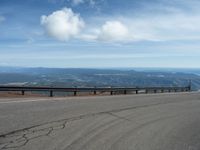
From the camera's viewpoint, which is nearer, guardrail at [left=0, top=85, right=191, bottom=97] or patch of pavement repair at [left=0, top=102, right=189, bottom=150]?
patch of pavement repair at [left=0, top=102, right=189, bottom=150]

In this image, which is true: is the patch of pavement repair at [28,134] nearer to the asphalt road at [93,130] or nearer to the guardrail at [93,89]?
the asphalt road at [93,130]

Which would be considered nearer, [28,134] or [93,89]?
[28,134]

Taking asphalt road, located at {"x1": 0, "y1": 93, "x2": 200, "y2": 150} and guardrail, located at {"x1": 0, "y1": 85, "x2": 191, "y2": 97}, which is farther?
guardrail, located at {"x1": 0, "y1": 85, "x2": 191, "y2": 97}

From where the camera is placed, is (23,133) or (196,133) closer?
Result: (23,133)

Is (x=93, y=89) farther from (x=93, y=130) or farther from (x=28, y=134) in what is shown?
(x=28, y=134)

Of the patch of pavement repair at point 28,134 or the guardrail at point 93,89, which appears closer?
the patch of pavement repair at point 28,134

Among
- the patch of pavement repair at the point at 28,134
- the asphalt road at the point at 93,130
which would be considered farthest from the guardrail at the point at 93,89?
the patch of pavement repair at the point at 28,134

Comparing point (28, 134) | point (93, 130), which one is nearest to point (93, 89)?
point (93, 130)

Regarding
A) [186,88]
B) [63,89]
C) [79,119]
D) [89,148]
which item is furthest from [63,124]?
[186,88]

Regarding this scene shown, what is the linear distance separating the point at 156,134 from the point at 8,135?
3.88m

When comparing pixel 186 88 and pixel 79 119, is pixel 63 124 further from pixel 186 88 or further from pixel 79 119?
pixel 186 88

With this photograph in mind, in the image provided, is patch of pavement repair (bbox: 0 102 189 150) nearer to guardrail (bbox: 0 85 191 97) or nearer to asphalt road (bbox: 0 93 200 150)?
asphalt road (bbox: 0 93 200 150)

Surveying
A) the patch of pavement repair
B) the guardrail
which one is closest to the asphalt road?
the patch of pavement repair

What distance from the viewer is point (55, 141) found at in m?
8.63
